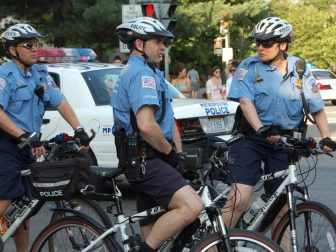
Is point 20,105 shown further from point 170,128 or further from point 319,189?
point 319,189

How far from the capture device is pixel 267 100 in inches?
221

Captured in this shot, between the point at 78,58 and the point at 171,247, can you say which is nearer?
the point at 171,247

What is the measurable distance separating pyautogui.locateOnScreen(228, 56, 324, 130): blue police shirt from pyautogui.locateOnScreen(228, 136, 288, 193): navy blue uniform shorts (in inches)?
7.1

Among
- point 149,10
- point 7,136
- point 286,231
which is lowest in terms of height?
point 286,231

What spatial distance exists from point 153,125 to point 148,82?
250 mm

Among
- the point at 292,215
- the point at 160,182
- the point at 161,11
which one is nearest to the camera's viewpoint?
the point at 160,182

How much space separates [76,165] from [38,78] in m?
1.06

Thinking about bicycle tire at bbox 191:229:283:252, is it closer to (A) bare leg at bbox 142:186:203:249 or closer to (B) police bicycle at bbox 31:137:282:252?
(B) police bicycle at bbox 31:137:282:252

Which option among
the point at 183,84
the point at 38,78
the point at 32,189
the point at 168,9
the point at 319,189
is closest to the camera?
the point at 32,189

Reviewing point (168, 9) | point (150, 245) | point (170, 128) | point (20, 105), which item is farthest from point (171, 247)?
point (168, 9)

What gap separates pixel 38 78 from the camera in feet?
18.9

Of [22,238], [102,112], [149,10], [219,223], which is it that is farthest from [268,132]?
[149,10]

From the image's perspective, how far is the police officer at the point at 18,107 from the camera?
5.48 m

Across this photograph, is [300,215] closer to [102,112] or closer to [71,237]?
[71,237]
